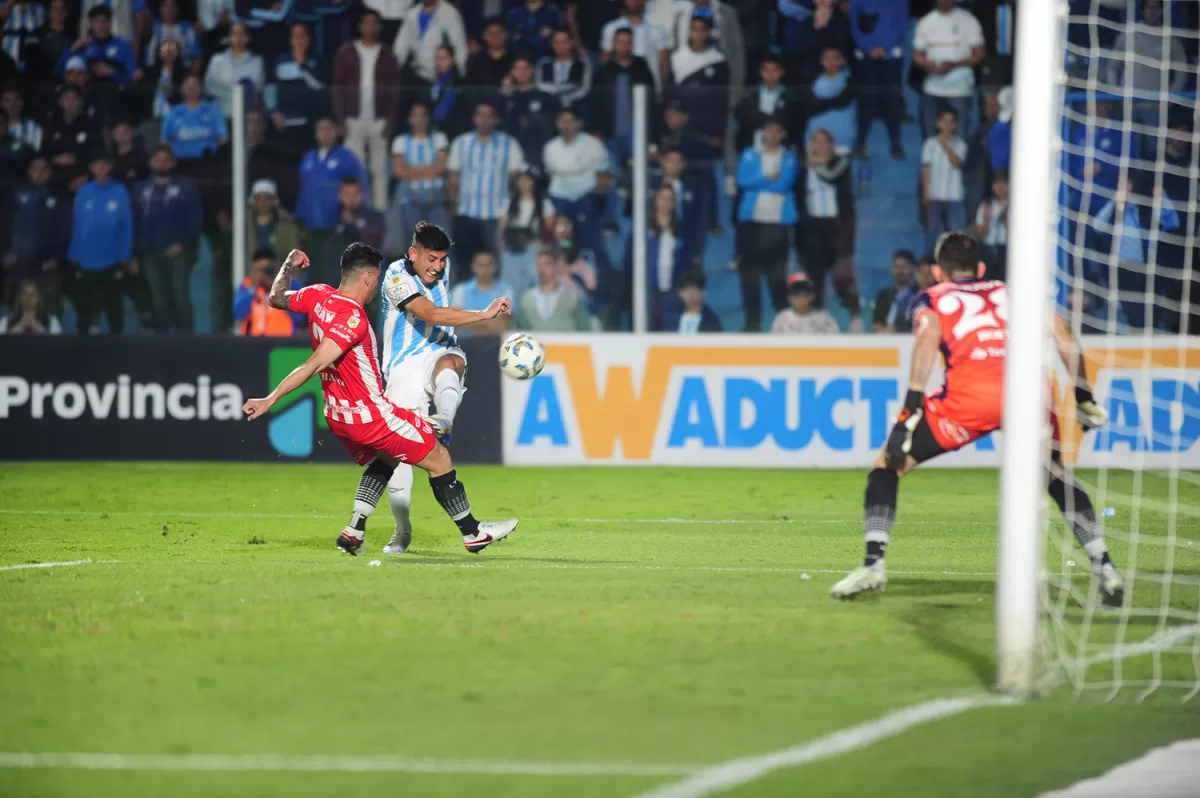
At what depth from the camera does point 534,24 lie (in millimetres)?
19109

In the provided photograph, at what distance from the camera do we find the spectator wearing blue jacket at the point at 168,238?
16.8 m

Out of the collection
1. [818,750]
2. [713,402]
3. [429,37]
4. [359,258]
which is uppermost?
[429,37]

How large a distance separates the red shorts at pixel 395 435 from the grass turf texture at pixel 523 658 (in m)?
0.62

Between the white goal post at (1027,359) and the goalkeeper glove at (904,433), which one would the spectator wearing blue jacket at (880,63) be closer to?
the goalkeeper glove at (904,433)

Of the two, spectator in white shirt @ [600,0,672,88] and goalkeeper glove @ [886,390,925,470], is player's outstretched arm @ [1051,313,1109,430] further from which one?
spectator in white shirt @ [600,0,672,88]

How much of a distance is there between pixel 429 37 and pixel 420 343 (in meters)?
9.13

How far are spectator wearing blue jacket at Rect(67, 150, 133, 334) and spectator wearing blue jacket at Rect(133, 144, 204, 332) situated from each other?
18 centimetres

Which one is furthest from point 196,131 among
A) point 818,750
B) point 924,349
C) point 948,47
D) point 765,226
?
point 818,750

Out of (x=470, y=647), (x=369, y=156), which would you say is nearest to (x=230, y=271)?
(x=369, y=156)

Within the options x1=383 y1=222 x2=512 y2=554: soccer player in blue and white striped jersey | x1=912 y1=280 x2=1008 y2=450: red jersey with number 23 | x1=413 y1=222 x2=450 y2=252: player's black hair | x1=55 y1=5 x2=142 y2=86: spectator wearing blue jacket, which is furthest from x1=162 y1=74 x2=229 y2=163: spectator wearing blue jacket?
x1=912 y1=280 x2=1008 y2=450: red jersey with number 23

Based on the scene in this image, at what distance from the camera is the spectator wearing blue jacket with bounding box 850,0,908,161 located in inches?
651

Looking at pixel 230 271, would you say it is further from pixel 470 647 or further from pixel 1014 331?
pixel 1014 331

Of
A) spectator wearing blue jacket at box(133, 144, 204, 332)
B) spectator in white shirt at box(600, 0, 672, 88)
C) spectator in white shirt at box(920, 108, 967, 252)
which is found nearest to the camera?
spectator in white shirt at box(920, 108, 967, 252)

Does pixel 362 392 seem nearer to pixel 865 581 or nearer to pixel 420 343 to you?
pixel 420 343
